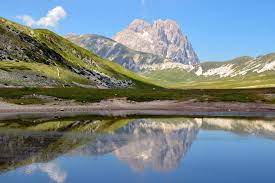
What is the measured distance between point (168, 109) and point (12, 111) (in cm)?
4088

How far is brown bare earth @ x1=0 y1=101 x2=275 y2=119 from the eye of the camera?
100m

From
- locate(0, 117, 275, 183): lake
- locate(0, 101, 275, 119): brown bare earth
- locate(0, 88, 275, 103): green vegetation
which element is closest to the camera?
locate(0, 117, 275, 183): lake

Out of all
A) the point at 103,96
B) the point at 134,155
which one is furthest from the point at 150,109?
the point at 134,155

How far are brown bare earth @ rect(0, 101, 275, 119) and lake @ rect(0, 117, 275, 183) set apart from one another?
3681 cm

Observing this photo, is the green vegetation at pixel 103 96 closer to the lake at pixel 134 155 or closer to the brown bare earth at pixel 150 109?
the brown bare earth at pixel 150 109

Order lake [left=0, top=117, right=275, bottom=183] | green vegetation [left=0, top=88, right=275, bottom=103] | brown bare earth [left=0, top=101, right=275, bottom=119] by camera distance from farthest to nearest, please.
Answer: green vegetation [left=0, top=88, right=275, bottom=103] < brown bare earth [left=0, top=101, right=275, bottom=119] < lake [left=0, top=117, right=275, bottom=183]

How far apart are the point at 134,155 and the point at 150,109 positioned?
75541 millimetres

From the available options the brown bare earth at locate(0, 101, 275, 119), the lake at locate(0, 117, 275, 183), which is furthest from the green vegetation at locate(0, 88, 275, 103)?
the lake at locate(0, 117, 275, 183)

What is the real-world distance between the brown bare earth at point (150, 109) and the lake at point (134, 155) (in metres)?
36.8

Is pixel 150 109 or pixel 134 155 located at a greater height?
pixel 150 109

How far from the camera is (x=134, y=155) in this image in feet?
134

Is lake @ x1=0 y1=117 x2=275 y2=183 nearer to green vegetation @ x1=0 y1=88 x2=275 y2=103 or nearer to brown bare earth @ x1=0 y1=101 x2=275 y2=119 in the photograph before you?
brown bare earth @ x1=0 y1=101 x2=275 y2=119

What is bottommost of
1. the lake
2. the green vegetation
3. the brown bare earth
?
the lake

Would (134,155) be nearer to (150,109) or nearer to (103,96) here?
(150,109)
